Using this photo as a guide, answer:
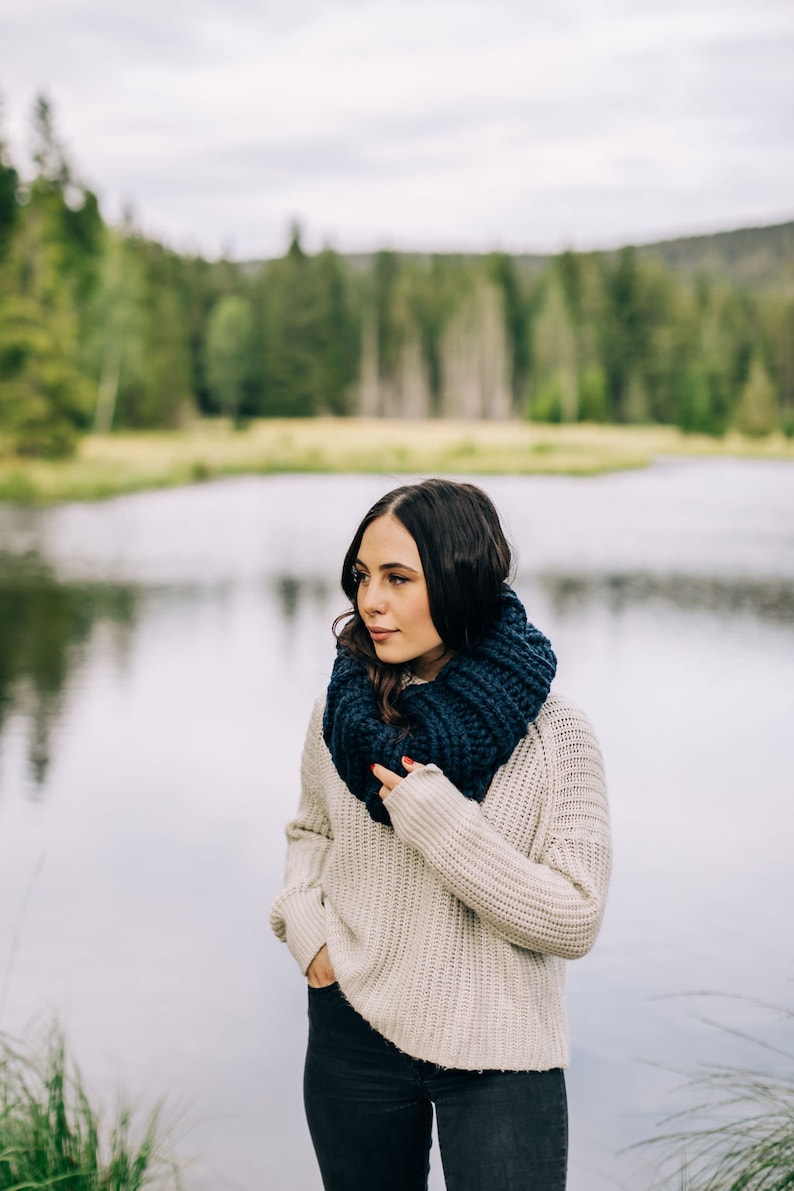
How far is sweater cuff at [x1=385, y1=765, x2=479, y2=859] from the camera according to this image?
1.43m

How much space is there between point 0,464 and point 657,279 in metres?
20.0

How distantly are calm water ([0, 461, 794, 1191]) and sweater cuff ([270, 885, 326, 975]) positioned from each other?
53 centimetres

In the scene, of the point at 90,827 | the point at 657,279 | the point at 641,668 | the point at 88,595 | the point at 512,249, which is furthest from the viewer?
the point at 512,249

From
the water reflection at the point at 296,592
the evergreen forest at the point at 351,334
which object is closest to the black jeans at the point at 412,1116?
the water reflection at the point at 296,592

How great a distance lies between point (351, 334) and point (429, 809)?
38.4 m

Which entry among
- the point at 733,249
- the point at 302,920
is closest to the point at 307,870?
the point at 302,920

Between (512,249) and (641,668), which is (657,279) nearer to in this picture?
(512,249)

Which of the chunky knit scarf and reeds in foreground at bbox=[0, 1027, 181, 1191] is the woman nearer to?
the chunky knit scarf

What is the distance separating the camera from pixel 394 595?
151cm

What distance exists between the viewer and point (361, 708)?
1535 mm

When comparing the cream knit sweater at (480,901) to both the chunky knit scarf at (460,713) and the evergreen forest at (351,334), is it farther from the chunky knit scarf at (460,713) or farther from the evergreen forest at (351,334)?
the evergreen forest at (351,334)

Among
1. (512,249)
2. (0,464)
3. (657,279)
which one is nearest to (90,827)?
(0,464)

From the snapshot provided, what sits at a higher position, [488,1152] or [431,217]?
[431,217]

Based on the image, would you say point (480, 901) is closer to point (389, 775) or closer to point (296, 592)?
point (389, 775)
